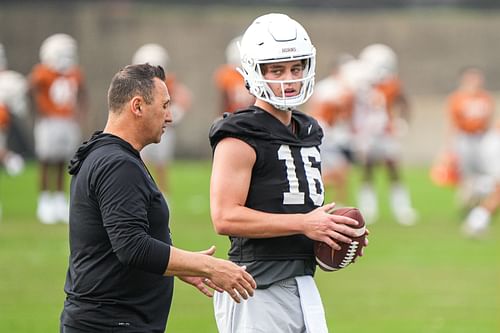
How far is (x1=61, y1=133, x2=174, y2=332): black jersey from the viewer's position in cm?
426

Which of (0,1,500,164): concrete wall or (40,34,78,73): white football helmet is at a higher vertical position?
(40,34,78,73): white football helmet

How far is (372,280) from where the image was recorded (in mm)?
10797

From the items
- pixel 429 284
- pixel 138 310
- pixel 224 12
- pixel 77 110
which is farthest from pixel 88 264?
pixel 224 12

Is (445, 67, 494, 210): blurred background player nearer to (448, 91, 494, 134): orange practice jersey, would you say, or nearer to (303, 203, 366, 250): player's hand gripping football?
(448, 91, 494, 134): orange practice jersey

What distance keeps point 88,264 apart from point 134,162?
1.40ft

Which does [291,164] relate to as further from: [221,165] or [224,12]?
[224,12]

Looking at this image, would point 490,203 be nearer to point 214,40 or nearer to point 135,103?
point 135,103

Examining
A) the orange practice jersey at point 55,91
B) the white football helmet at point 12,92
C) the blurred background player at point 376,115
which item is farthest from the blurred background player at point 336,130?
the white football helmet at point 12,92

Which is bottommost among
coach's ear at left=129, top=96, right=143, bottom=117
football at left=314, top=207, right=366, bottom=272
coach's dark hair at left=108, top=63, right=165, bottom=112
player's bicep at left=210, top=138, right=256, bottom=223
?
football at left=314, top=207, right=366, bottom=272

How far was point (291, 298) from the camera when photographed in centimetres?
486

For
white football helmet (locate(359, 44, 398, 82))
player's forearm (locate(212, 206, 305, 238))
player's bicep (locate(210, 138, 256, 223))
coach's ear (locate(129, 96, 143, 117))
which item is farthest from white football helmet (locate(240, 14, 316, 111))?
white football helmet (locate(359, 44, 398, 82))

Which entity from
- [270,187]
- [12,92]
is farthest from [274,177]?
[12,92]

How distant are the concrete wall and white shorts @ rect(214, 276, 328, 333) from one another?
852 inches

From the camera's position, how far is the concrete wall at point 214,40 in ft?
87.8
